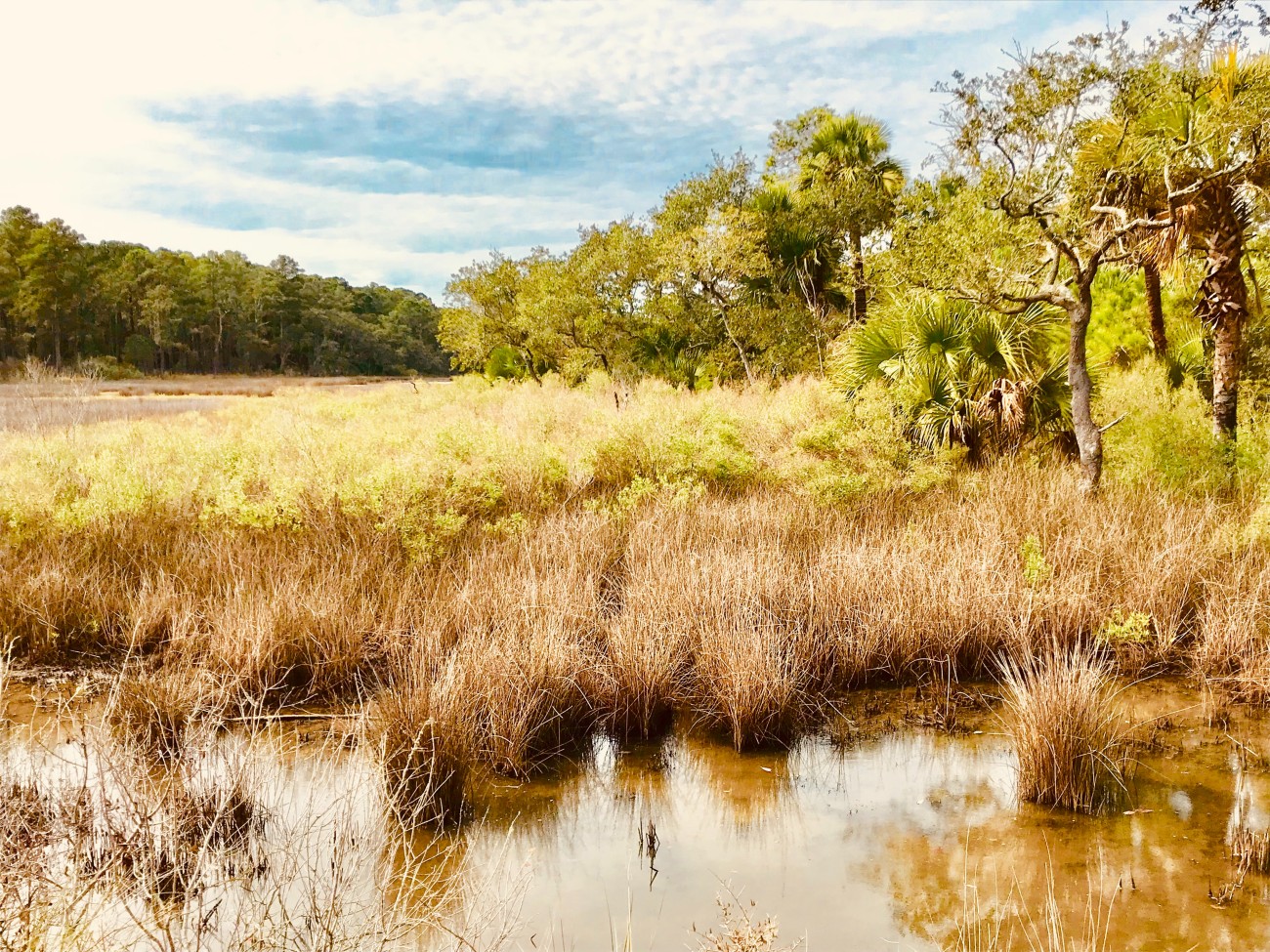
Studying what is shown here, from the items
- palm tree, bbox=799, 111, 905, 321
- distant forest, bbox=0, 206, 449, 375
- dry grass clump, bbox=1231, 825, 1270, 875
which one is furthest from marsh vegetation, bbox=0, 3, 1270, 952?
distant forest, bbox=0, 206, 449, 375

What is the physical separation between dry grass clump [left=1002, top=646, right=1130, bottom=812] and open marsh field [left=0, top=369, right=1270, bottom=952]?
0.06 ft

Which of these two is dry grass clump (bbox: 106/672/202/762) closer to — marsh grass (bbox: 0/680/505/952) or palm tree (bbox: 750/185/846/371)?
marsh grass (bbox: 0/680/505/952)

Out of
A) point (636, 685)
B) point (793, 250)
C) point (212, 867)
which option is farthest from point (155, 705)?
point (793, 250)

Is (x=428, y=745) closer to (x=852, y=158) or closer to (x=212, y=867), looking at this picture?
(x=212, y=867)

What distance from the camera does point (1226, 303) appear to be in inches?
340

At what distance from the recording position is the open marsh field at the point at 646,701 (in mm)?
3129

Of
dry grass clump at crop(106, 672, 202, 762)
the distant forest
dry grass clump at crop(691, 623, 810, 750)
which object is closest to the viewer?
dry grass clump at crop(106, 672, 202, 762)

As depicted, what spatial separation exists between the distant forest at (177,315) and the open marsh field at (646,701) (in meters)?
50.3

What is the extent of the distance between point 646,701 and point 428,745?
1.45 metres

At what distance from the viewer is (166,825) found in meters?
3.01

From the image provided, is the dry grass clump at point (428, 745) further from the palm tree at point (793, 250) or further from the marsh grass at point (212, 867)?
the palm tree at point (793, 250)

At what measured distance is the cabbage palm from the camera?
9.75 metres

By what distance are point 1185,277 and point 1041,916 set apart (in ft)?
35.5

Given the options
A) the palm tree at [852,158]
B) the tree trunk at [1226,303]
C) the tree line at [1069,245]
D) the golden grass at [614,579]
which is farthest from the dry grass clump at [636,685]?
the palm tree at [852,158]
